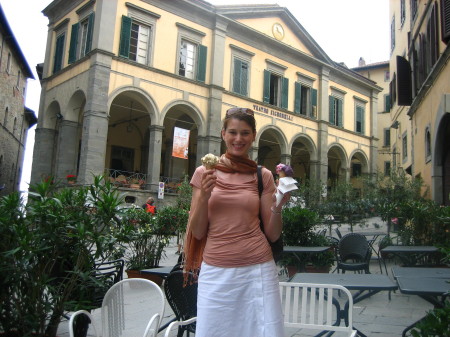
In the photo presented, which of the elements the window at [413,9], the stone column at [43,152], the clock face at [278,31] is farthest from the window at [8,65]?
the window at [413,9]

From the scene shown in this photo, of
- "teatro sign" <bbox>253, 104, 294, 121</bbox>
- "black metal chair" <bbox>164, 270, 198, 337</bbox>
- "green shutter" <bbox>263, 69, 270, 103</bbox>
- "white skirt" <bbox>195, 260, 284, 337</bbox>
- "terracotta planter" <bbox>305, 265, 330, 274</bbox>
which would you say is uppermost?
"green shutter" <bbox>263, 69, 270, 103</bbox>

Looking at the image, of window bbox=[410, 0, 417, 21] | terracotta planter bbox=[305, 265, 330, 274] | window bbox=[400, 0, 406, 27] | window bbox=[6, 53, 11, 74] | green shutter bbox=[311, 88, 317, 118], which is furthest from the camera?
window bbox=[6, 53, 11, 74]

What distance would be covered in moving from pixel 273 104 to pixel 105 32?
10.5 m

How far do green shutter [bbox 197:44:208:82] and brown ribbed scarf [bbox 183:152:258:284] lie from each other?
1837 centimetres

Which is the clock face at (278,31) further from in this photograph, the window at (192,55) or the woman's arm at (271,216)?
the woman's arm at (271,216)

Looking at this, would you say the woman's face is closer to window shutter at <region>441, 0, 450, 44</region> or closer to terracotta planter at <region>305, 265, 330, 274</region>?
terracotta planter at <region>305, 265, 330, 274</region>

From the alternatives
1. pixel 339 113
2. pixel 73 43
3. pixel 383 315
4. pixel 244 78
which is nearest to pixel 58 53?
pixel 73 43

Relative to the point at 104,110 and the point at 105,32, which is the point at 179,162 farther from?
the point at 105,32

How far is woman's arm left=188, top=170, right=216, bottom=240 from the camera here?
184cm

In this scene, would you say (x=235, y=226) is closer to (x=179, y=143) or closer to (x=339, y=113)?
(x=179, y=143)

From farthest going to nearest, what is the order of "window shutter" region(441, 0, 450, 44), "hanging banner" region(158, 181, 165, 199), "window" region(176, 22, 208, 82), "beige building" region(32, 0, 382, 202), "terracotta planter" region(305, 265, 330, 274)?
"window" region(176, 22, 208, 82) < "hanging banner" region(158, 181, 165, 199) < "beige building" region(32, 0, 382, 202) < "window shutter" region(441, 0, 450, 44) < "terracotta planter" region(305, 265, 330, 274)

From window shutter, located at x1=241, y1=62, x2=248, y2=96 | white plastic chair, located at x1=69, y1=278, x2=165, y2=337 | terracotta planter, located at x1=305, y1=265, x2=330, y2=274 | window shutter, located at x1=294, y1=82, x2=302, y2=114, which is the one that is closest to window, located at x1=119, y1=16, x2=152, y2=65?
window shutter, located at x1=241, y1=62, x2=248, y2=96

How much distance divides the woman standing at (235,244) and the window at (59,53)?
1988cm

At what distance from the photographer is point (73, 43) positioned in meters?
18.7
